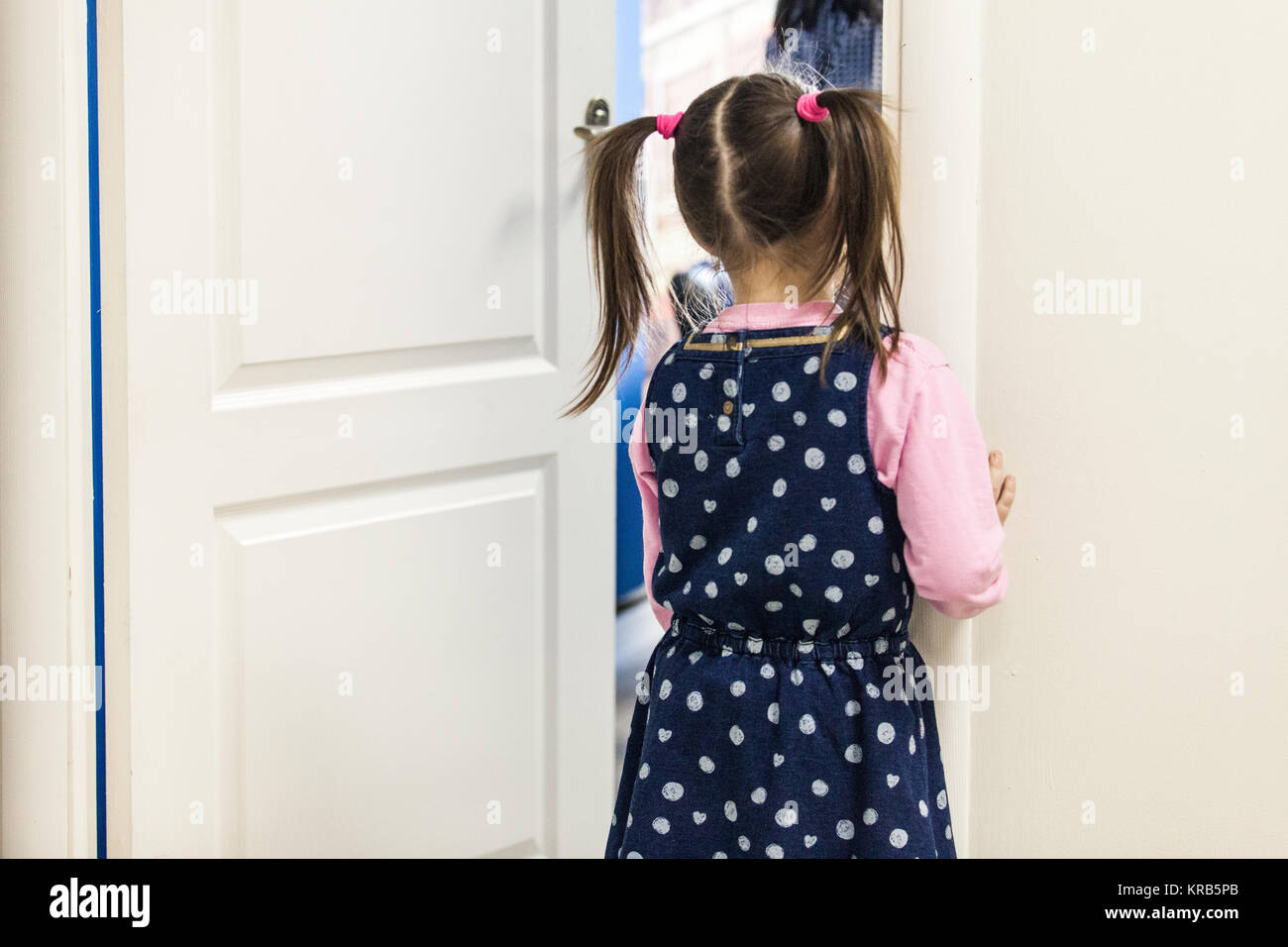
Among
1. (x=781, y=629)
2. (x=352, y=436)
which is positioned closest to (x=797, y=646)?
(x=781, y=629)

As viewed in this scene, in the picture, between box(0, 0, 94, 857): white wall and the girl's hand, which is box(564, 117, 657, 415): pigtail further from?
box(0, 0, 94, 857): white wall

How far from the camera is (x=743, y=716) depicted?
1012mm

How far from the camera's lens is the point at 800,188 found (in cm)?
97

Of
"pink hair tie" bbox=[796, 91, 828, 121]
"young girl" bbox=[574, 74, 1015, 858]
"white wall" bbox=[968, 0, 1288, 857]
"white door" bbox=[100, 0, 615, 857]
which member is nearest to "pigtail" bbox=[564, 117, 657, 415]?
"young girl" bbox=[574, 74, 1015, 858]

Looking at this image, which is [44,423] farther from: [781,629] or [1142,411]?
[1142,411]

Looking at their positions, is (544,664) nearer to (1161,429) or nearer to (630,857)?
(630,857)

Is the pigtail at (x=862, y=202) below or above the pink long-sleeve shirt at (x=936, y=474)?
above

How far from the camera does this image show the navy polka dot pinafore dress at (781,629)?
3.18ft

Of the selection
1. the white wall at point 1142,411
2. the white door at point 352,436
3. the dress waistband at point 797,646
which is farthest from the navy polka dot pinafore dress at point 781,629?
the white door at point 352,436

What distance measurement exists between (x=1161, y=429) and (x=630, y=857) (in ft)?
1.76

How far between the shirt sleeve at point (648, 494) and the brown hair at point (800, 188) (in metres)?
0.17

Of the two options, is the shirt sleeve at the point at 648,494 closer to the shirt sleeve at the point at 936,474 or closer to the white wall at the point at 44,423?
the shirt sleeve at the point at 936,474

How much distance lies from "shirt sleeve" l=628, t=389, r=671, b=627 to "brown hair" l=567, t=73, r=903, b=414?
165mm
